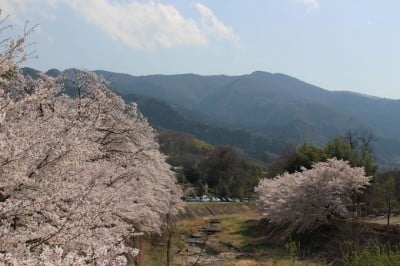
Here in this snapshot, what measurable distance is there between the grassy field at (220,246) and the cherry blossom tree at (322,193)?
119 inches

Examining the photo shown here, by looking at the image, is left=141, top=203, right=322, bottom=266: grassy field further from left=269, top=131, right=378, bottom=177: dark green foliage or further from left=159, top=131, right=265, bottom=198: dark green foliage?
left=159, top=131, right=265, bottom=198: dark green foliage

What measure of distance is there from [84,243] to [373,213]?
1426 inches

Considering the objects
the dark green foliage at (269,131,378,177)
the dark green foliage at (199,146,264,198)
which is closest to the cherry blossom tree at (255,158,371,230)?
the dark green foliage at (269,131,378,177)

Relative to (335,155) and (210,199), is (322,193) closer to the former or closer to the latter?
(335,155)

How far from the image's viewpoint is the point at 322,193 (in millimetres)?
36375

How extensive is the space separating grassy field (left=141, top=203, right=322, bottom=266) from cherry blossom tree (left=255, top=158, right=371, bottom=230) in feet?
9.96

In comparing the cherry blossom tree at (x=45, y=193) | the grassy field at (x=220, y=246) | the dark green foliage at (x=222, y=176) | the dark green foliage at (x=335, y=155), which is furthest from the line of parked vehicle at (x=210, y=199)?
the cherry blossom tree at (x=45, y=193)

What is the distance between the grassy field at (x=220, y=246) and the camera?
28.7 m

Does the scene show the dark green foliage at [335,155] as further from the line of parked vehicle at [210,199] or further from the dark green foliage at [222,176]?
the dark green foliage at [222,176]

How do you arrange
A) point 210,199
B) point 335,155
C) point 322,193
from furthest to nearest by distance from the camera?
point 210,199 → point 335,155 → point 322,193

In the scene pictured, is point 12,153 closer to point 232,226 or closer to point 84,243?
point 84,243

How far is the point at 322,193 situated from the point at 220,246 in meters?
11.3

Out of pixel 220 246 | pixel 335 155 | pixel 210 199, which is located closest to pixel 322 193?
pixel 220 246

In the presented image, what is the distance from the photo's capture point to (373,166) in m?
45.5
